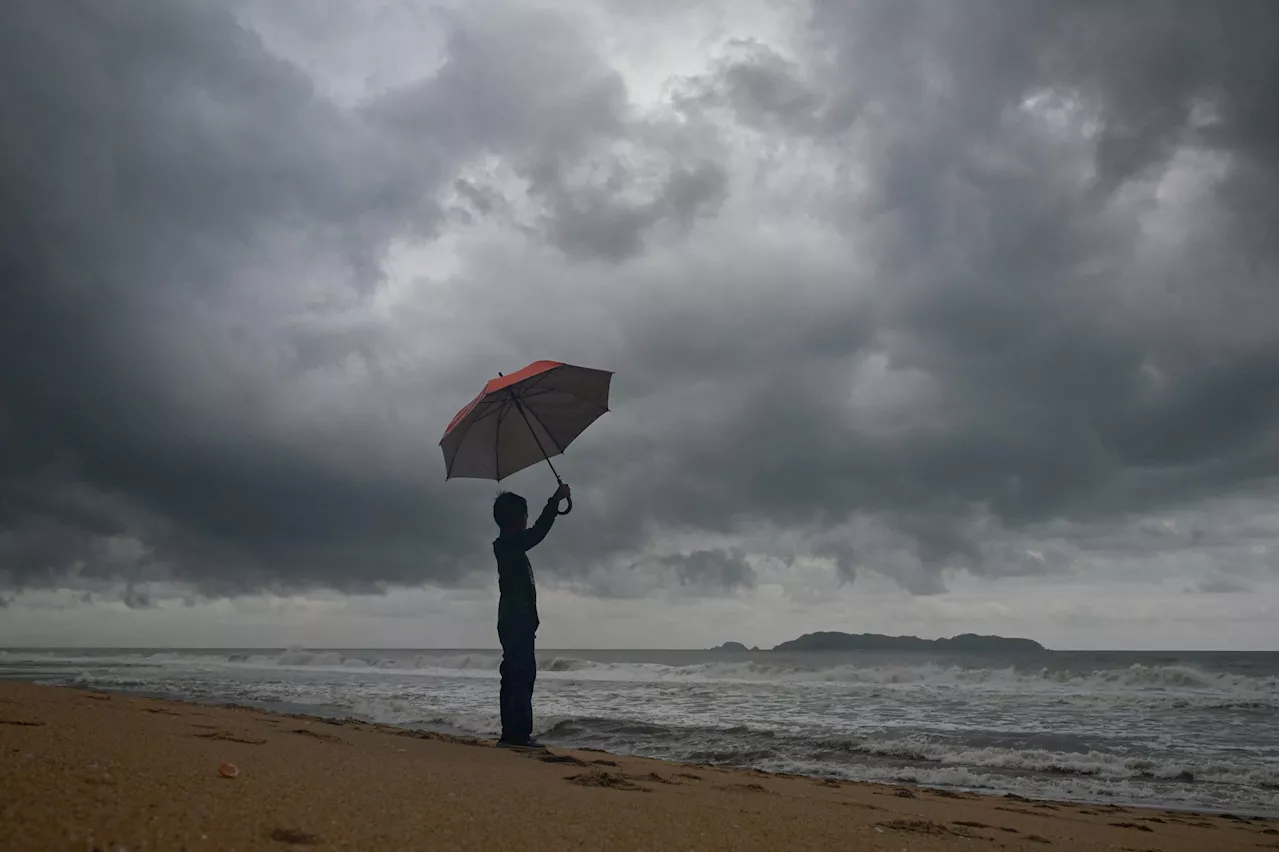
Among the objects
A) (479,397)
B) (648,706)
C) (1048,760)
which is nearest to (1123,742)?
(1048,760)

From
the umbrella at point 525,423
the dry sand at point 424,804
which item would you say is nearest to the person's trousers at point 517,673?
the dry sand at point 424,804

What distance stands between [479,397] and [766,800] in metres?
4.17

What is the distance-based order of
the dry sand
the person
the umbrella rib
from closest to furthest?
the dry sand
the person
the umbrella rib

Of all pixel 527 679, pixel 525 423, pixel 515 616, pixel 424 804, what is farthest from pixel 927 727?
pixel 424 804

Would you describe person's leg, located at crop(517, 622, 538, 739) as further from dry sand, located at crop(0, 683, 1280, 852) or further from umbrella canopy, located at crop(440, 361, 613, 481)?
umbrella canopy, located at crop(440, 361, 613, 481)

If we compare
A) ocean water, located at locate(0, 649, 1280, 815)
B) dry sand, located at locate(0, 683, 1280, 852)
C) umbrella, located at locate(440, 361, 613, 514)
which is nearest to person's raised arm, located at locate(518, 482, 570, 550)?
umbrella, located at locate(440, 361, 613, 514)

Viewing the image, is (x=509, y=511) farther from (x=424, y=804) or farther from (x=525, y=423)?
(x=424, y=804)

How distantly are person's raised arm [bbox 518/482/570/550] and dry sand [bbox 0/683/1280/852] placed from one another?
73.5 inches

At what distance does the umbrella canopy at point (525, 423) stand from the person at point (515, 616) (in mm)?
556

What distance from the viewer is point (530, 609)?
24.6 feet

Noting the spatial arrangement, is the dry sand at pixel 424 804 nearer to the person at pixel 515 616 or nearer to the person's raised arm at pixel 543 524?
the person at pixel 515 616

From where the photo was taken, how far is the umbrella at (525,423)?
755 centimetres

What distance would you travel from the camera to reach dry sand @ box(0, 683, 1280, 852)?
2.50m

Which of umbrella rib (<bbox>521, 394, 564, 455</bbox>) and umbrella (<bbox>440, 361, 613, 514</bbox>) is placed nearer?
umbrella (<bbox>440, 361, 613, 514</bbox>)
